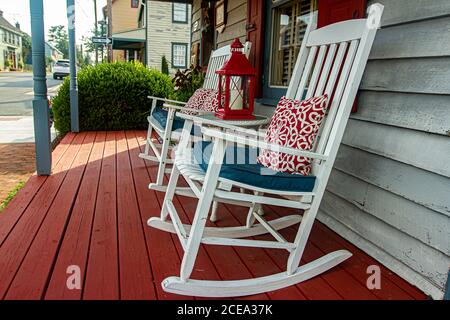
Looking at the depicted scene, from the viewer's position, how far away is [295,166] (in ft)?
5.63

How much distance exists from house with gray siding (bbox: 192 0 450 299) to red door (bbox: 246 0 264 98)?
38.5 inches

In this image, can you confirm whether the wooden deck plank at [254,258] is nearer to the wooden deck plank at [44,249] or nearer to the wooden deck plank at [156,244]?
the wooden deck plank at [156,244]

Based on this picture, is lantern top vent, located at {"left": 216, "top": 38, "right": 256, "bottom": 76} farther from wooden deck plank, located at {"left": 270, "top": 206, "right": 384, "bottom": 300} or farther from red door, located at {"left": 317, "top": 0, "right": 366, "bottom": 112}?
wooden deck plank, located at {"left": 270, "top": 206, "right": 384, "bottom": 300}

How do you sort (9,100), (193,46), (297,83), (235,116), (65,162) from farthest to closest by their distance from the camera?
(9,100)
(193,46)
(65,162)
(235,116)
(297,83)

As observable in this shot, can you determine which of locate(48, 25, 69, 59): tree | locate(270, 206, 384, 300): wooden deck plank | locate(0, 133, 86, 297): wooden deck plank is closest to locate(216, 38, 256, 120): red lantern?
locate(270, 206, 384, 300): wooden deck plank

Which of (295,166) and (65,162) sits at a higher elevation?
Answer: (295,166)

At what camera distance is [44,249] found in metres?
1.77

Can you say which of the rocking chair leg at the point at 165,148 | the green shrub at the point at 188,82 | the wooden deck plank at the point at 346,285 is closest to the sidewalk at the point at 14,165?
the rocking chair leg at the point at 165,148

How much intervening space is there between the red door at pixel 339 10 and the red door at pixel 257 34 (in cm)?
96

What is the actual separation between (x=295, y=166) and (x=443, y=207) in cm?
60

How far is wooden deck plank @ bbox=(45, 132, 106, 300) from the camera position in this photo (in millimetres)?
1434
